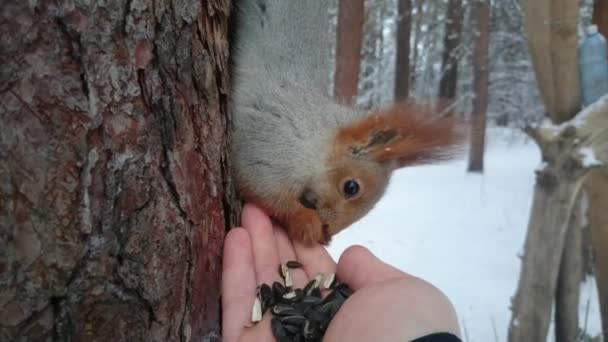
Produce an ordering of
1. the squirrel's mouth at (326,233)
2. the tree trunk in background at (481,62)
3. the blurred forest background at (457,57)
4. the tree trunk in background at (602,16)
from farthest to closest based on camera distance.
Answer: the blurred forest background at (457,57), the tree trunk in background at (481,62), the tree trunk in background at (602,16), the squirrel's mouth at (326,233)

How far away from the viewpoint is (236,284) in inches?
46.5

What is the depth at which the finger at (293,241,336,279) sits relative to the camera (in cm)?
136

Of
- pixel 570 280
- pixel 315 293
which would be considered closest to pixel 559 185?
pixel 570 280

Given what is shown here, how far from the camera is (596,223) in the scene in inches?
108

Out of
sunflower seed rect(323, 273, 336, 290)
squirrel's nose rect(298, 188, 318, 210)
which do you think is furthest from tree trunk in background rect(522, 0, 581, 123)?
sunflower seed rect(323, 273, 336, 290)

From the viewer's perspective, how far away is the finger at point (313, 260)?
1.36 meters

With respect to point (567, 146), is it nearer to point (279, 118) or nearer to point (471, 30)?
point (279, 118)

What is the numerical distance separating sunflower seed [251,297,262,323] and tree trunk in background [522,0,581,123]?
1.96 meters

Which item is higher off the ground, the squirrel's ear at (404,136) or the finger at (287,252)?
the squirrel's ear at (404,136)

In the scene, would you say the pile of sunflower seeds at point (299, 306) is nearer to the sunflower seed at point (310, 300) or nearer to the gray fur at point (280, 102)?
the sunflower seed at point (310, 300)

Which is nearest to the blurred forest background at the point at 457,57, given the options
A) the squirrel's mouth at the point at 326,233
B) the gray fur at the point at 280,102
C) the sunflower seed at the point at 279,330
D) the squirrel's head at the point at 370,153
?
the gray fur at the point at 280,102

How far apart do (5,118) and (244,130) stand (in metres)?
0.64

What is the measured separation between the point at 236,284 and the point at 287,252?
0.77 feet

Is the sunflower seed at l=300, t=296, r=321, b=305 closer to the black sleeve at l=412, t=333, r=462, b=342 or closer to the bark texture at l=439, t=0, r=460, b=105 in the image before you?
the black sleeve at l=412, t=333, r=462, b=342
